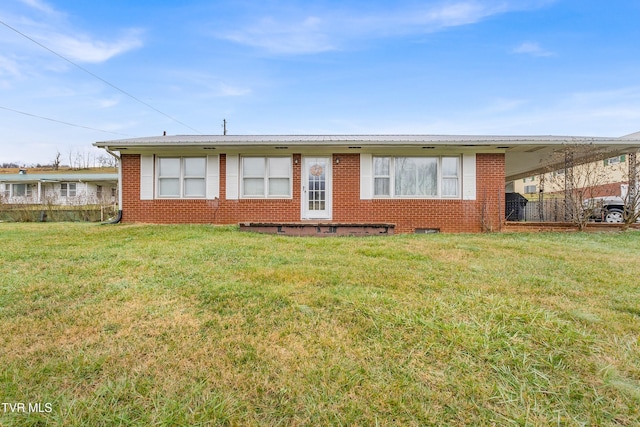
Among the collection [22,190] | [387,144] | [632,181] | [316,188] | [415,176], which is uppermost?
[387,144]

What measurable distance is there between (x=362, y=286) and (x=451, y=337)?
47.6 inches

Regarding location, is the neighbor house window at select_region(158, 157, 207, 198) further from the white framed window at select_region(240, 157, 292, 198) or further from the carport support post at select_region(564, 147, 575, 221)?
the carport support post at select_region(564, 147, 575, 221)

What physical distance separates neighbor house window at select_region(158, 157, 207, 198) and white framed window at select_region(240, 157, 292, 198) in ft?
4.38

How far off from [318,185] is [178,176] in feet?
14.1

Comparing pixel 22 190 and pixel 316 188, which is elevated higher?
pixel 22 190

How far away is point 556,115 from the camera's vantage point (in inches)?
715

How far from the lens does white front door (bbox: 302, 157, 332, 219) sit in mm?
9297

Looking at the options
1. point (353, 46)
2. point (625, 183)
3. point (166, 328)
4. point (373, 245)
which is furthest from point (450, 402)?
point (353, 46)

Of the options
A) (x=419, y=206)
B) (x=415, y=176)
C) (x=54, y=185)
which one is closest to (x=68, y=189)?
(x=54, y=185)

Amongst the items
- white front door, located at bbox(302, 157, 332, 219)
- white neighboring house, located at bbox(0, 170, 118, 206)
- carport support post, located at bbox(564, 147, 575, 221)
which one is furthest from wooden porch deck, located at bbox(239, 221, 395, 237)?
white neighboring house, located at bbox(0, 170, 118, 206)

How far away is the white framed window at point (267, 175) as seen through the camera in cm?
934

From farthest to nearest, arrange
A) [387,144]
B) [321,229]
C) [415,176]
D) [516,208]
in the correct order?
[516,208] < [415,176] < [387,144] < [321,229]

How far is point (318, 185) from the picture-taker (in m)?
9.34

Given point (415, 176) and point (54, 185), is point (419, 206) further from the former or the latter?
point (54, 185)
